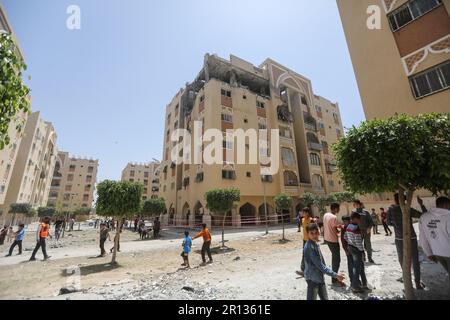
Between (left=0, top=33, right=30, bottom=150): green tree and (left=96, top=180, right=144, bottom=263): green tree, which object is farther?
(left=96, top=180, right=144, bottom=263): green tree

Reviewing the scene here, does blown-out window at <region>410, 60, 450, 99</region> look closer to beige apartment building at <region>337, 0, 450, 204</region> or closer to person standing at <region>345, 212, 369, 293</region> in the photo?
beige apartment building at <region>337, 0, 450, 204</region>

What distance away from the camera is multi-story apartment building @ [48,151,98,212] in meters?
66.5

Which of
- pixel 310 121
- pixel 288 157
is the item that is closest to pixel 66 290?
pixel 288 157

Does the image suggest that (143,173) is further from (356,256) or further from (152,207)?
(356,256)

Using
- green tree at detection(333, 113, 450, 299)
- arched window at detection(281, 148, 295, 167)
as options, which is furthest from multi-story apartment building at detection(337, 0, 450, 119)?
arched window at detection(281, 148, 295, 167)

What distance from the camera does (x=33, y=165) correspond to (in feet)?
138

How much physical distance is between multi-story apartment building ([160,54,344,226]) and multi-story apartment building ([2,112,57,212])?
83.9 ft

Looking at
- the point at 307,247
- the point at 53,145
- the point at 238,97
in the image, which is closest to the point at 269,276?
the point at 307,247

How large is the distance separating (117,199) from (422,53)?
624 inches

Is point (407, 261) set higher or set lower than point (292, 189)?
lower

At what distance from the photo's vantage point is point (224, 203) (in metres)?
14.9
